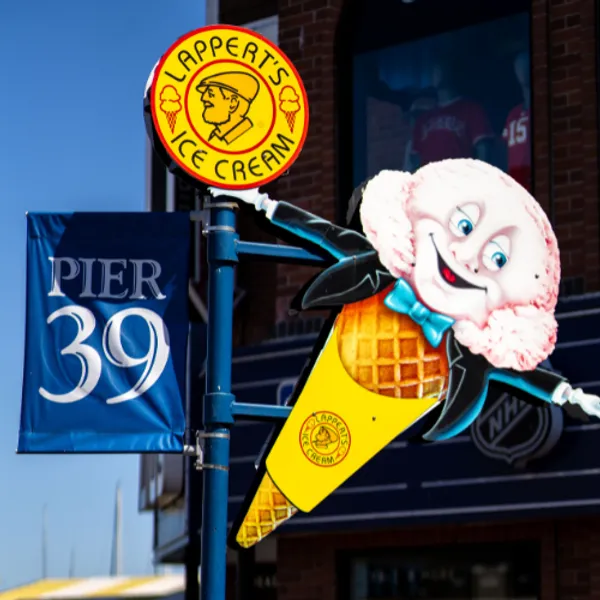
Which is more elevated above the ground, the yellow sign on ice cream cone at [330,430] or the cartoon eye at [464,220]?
the cartoon eye at [464,220]

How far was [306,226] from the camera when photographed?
11.8 metres

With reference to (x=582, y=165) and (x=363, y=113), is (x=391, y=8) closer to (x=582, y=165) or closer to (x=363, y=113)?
(x=363, y=113)

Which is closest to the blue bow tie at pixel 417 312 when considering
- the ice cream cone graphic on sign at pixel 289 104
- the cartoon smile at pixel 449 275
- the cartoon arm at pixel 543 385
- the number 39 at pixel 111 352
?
the cartoon smile at pixel 449 275

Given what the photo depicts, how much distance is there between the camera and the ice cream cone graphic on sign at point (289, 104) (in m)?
11.7

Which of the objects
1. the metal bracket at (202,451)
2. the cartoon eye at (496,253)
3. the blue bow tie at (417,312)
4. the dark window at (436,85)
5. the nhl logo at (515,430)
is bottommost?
the metal bracket at (202,451)

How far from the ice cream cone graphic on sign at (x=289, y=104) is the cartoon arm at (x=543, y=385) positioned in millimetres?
2530

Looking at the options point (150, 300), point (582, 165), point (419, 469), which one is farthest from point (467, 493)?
point (150, 300)

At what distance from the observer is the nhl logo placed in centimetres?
1459

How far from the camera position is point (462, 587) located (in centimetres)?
1569

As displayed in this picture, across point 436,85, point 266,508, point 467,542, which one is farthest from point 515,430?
point 266,508

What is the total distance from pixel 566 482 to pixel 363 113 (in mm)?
4599

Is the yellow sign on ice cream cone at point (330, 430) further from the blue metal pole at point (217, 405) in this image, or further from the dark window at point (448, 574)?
the dark window at point (448, 574)

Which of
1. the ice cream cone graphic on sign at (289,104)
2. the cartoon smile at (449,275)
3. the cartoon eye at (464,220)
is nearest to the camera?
the ice cream cone graphic on sign at (289,104)

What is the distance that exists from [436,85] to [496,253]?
409 cm
